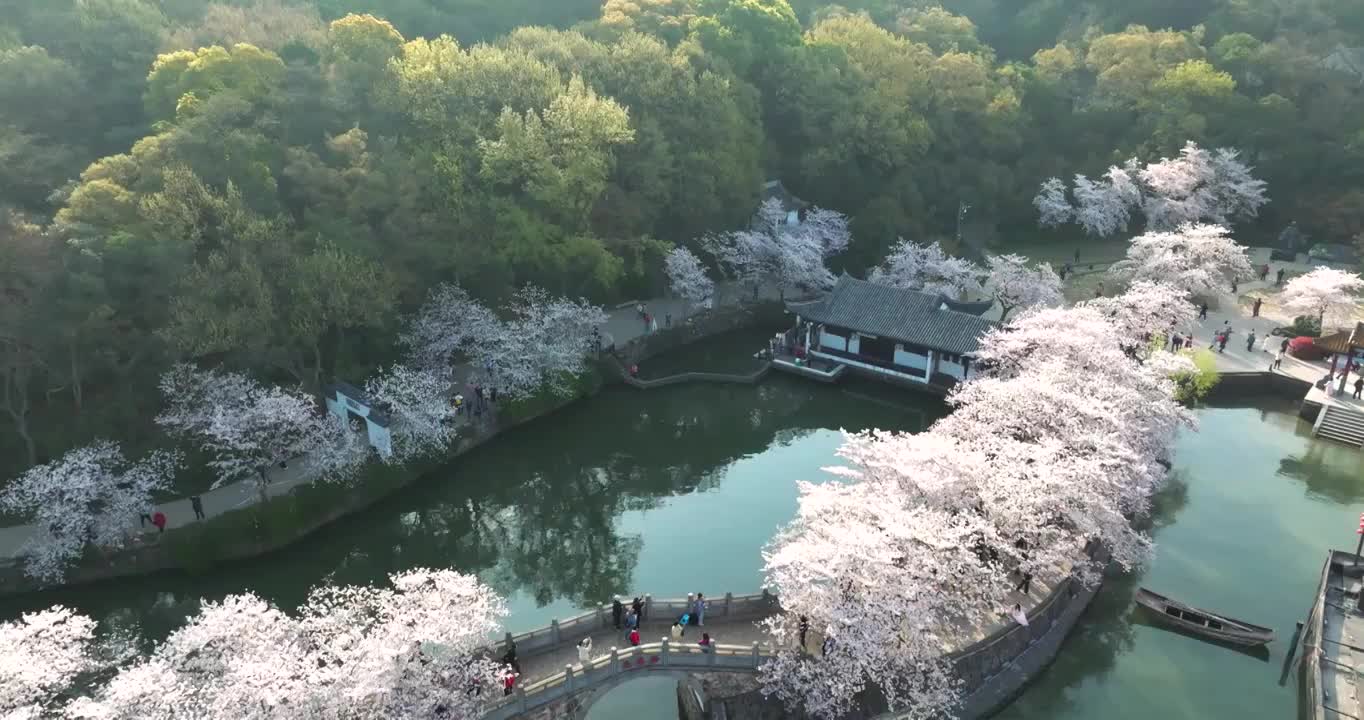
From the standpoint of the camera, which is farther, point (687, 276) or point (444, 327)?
point (687, 276)

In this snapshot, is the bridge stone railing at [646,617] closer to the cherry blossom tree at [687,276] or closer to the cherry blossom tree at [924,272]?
the cherry blossom tree at [687,276]

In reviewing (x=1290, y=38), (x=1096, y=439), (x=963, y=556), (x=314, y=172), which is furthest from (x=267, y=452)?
(x=1290, y=38)

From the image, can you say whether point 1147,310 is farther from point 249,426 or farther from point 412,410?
point 249,426

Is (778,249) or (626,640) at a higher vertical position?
(778,249)

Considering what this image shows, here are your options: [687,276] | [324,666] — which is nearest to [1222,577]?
[324,666]

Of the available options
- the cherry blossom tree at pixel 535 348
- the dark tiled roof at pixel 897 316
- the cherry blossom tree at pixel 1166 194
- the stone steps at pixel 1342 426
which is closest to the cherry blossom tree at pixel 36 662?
the cherry blossom tree at pixel 535 348

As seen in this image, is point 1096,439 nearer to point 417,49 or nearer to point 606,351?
point 606,351

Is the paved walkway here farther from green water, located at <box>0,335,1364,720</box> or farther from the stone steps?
the stone steps
